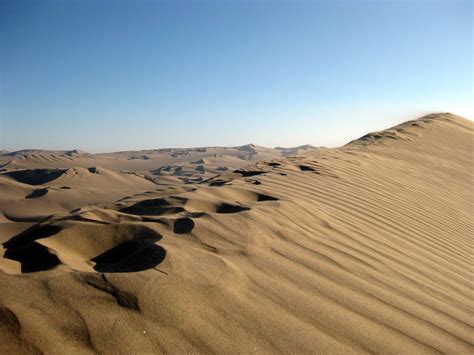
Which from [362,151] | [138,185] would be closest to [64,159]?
[138,185]

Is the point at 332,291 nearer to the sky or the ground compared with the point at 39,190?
nearer to the sky

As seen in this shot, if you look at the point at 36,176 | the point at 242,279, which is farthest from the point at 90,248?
the point at 36,176

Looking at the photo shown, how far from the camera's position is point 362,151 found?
25.5ft

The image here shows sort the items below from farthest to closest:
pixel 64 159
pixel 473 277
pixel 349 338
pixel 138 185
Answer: pixel 64 159 → pixel 138 185 → pixel 473 277 → pixel 349 338

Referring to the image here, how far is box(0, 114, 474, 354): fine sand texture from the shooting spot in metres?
1.50

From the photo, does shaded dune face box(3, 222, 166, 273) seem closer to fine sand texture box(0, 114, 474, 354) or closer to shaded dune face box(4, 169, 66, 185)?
fine sand texture box(0, 114, 474, 354)

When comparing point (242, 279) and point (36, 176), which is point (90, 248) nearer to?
point (242, 279)

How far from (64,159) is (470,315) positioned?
1671 inches

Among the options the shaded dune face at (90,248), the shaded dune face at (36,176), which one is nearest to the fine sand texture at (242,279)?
the shaded dune face at (90,248)

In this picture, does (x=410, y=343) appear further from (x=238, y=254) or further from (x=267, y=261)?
(x=238, y=254)

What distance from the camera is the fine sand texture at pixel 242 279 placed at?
4.94 ft

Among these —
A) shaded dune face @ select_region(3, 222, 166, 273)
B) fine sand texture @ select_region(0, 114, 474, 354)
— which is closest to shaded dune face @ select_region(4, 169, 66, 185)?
fine sand texture @ select_region(0, 114, 474, 354)

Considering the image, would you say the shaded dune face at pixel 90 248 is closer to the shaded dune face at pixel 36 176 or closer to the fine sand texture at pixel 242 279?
the fine sand texture at pixel 242 279

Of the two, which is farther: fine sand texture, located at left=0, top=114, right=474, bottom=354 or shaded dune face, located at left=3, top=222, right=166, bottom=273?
shaded dune face, located at left=3, top=222, right=166, bottom=273
